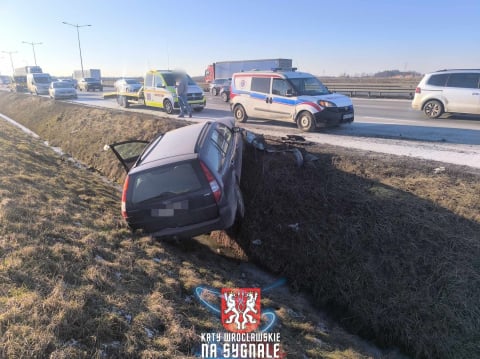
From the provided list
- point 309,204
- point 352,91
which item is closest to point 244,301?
point 309,204

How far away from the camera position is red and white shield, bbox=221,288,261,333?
3.59 metres

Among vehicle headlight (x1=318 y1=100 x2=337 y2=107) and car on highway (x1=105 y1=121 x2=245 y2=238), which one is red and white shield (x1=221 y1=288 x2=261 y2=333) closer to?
car on highway (x1=105 y1=121 x2=245 y2=238)

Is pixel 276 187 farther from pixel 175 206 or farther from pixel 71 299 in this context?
pixel 71 299

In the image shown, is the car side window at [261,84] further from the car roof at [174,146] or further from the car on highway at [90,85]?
the car on highway at [90,85]

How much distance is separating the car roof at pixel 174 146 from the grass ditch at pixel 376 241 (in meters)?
Result: 1.42

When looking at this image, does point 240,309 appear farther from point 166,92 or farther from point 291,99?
point 166,92

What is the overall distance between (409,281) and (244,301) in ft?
7.34

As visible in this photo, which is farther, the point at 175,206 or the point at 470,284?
the point at 175,206

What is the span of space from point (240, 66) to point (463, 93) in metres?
24.2

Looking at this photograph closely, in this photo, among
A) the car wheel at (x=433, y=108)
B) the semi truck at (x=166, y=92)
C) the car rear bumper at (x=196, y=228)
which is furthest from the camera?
the semi truck at (x=166, y=92)

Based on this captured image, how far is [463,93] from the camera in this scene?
39.7 feet

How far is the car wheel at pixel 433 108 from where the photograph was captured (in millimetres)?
12828

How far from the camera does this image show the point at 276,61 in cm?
2952

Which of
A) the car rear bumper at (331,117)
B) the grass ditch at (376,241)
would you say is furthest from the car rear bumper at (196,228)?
the car rear bumper at (331,117)
